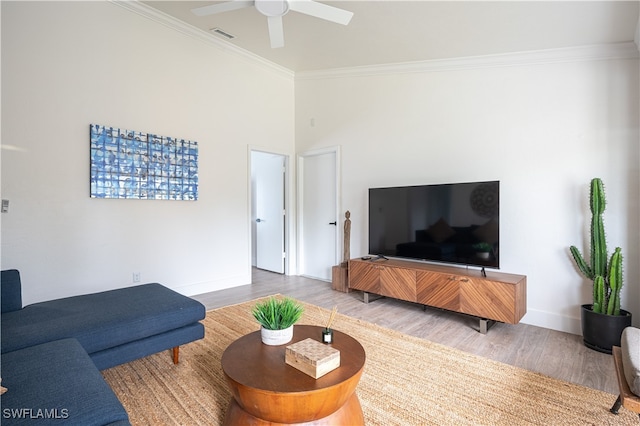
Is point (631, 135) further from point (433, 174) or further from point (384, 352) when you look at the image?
point (384, 352)

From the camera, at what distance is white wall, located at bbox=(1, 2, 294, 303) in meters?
2.93

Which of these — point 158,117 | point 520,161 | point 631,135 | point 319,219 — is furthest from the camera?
point 319,219

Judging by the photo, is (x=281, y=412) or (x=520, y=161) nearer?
(x=281, y=412)

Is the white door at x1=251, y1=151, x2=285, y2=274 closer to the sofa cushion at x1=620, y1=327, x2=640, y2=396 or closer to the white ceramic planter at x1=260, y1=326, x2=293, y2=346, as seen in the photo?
the white ceramic planter at x1=260, y1=326, x2=293, y2=346

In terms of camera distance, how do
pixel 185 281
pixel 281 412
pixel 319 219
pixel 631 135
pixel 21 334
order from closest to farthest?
pixel 281 412 < pixel 21 334 < pixel 631 135 < pixel 185 281 < pixel 319 219

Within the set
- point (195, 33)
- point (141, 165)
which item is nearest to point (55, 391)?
point (141, 165)

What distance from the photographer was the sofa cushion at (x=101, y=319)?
1.79m

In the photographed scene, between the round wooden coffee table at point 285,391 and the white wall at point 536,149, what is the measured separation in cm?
254

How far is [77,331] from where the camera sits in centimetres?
182

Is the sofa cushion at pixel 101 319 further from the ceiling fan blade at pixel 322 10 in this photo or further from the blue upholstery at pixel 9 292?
the ceiling fan blade at pixel 322 10

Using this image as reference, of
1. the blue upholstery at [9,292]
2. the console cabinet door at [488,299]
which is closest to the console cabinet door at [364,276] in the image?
the console cabinet door at [488,299]

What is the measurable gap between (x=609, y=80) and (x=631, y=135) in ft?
1.76

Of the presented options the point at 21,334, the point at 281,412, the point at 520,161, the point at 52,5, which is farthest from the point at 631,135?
the point at 52,5

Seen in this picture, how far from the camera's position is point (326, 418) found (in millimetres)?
1416
